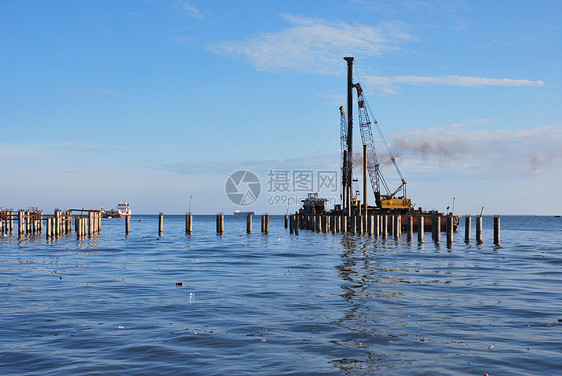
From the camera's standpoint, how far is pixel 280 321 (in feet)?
52.9

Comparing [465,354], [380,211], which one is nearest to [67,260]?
[465,354]

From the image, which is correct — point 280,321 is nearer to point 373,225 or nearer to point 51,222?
point 373,225

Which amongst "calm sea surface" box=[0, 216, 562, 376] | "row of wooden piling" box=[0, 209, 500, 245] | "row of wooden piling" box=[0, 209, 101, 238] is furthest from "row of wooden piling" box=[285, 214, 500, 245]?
"row of wooden piling" box=[0, 209, 101, 238]

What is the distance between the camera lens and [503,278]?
27.1 m

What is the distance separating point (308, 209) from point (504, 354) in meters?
82.3

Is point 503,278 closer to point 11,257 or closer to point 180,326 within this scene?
point 180,326

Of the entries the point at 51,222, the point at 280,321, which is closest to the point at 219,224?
the point at 51,222

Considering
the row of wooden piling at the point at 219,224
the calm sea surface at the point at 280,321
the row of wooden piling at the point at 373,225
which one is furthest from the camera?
the row of wooden piling at the point at 219,224

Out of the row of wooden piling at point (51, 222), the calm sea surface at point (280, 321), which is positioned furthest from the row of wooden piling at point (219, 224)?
the calm sea surface at point (280, 321)

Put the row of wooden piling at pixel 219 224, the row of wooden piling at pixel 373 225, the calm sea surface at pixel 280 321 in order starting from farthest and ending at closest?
the row of wooden piling at pixel 219 224 < the row of wooden piling at pixel 373 225 < the calm sea surface at pixel 280 321

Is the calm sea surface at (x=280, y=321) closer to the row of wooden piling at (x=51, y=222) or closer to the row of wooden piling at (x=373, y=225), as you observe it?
the row of wooden piling at (x=373, y=225)

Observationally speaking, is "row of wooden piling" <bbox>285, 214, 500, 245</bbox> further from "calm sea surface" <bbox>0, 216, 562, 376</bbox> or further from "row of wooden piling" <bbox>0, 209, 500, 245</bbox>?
"calm sea surface" <bbox>0, 216, 562, 376</bbox>

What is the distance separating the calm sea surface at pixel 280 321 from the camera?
39.0 feet

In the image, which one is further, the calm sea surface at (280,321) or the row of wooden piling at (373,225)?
the row of wooden piling at (373,225)
